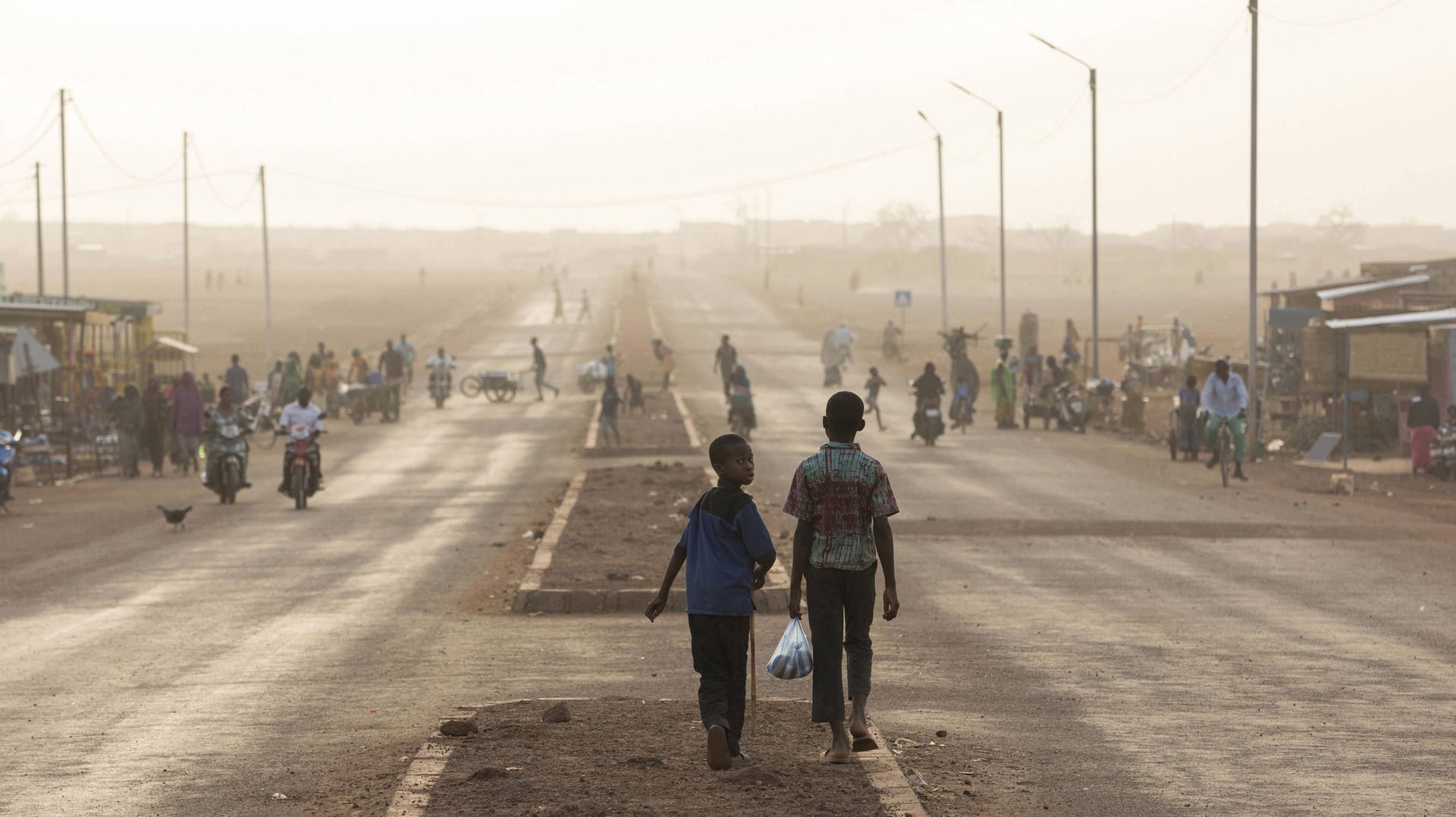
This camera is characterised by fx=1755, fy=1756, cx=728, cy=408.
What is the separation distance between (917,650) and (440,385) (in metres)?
36.7

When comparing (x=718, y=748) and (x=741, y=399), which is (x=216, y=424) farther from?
(x=718, y=748)

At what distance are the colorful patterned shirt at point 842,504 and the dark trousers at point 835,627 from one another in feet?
0.23

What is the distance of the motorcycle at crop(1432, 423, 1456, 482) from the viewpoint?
83.7 feet

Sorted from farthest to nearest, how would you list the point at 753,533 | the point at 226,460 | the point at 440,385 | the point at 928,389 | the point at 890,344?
the point at 890,344 → the point at 440,385 → the point at 928,389 → the point at 226,460 → the point at 753,533

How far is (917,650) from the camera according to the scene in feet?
38.3

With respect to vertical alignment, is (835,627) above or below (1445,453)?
above

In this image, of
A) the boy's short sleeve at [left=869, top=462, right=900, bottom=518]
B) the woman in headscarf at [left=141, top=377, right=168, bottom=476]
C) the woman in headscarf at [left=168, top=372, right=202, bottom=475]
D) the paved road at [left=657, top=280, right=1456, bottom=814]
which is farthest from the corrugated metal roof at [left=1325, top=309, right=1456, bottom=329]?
the boy's short sleeve at [left=869, top=462, right=900, bottom=518]

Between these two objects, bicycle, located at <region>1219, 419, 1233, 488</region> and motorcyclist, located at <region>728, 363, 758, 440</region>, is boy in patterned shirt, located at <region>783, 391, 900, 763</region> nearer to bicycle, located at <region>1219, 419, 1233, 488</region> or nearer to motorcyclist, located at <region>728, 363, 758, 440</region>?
bicycle, located at <region>1219, 419, 1233, 488</region>

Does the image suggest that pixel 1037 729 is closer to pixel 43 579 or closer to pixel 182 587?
pixel 182 587

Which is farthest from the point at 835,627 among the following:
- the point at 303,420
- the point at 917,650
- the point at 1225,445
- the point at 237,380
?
the point at 237,380

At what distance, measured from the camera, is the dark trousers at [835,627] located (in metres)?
7.89

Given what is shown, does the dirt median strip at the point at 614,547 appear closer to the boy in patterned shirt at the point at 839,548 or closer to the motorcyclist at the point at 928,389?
the boy in patterned shirt at the point at 839,548

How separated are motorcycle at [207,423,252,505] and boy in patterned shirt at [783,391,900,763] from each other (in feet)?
56.7

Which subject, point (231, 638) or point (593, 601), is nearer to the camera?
point (231, 638)
